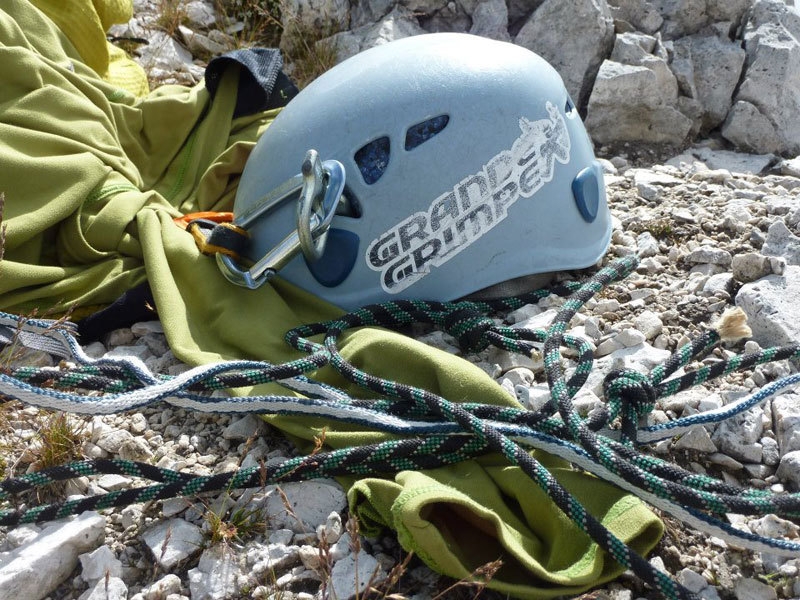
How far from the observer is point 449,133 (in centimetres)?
240

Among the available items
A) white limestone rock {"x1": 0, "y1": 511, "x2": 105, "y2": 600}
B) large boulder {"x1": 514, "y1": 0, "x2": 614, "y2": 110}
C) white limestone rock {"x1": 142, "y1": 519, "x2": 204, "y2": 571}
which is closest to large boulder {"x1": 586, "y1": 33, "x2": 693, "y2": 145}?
large boulder {"x1": 514, "y1": 0, "x2": 614, "y2": 110}

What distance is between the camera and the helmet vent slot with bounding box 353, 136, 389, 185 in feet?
7.92

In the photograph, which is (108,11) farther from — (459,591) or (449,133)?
(459,591)

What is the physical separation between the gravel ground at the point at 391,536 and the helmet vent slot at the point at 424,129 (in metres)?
0.58

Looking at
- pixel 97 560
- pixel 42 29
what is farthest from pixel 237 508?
pixel 42 29

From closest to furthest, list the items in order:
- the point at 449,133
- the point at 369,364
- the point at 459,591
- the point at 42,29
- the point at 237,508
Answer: the point at 459,591 → the point at 237,508 → the point at 369,364 → the point at 449,133 → the point at 42,29

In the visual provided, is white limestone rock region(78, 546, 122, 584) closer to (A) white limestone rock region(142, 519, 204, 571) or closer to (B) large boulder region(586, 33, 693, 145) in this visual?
(A) white limestone rock region(142, 519, 204, 571)

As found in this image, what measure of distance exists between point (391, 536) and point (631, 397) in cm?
63

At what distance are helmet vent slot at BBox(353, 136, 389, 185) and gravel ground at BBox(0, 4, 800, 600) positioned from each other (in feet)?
1.64

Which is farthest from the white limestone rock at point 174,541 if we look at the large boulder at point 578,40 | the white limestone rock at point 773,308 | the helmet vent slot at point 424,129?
the large boulder at point 578,40

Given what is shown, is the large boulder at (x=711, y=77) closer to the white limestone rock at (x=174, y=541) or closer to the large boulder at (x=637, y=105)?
the large boulder at (x=637, y=105)

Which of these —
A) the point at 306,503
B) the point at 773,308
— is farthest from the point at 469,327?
the point at 773,308

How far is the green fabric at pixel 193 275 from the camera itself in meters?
1.63

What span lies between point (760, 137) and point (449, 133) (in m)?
2.24
